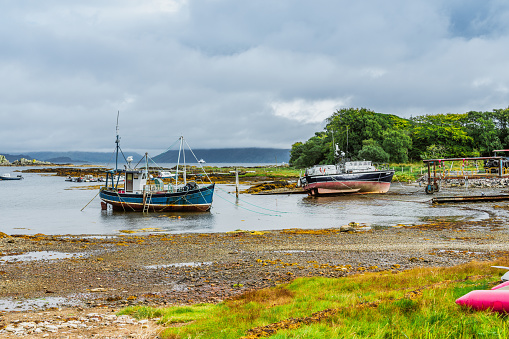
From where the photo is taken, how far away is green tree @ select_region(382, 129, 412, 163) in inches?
3878

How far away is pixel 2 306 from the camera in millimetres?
10969

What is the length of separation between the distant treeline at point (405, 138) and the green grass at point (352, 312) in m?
84.1

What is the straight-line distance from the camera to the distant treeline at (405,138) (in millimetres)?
99812

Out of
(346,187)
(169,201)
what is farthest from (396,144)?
(169,201)

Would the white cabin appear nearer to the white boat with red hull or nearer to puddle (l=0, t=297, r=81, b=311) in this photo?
the white boat with red hull

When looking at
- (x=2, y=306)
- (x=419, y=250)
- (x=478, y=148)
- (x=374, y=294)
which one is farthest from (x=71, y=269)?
(x=478, y=148)

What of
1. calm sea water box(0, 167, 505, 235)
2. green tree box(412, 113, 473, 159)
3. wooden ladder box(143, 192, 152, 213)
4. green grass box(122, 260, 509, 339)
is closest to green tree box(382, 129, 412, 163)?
green tree box(412, 113, 473, 159)

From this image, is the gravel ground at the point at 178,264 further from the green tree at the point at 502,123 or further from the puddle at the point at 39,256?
the green tree at the point at 502,123

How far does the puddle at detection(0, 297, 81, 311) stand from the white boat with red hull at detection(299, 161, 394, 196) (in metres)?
53.1

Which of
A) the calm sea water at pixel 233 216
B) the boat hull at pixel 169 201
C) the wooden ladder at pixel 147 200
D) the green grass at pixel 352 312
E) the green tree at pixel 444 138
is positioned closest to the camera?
the green grass at pixel 352 312

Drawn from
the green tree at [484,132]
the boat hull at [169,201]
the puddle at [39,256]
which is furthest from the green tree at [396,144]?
the puddle at [39,256]

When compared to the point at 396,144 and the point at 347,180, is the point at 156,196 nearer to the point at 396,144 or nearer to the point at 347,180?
the point at 347,180

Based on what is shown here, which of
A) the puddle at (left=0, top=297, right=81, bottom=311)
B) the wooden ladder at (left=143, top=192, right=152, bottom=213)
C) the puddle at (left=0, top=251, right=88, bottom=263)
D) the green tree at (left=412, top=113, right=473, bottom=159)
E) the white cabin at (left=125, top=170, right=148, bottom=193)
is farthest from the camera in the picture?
the green tree at (left=412, top=113, right=473, bottom=159)

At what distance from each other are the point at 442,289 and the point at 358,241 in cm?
1456
